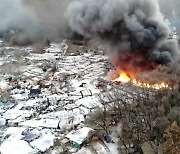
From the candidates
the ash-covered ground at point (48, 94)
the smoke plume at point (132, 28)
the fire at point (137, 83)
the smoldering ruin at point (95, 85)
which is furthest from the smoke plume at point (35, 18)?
the fire at point (137, 83)

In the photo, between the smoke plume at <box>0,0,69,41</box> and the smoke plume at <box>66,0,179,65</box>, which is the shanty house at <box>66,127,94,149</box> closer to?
the smoke plume at <box>66,0,179,65</box>

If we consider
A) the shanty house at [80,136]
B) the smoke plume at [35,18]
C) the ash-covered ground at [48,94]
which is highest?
the smoke plume at [35,18]

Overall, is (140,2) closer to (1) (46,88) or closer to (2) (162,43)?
(2) (162,43)

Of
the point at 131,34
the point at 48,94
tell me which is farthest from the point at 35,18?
the point at 48,94

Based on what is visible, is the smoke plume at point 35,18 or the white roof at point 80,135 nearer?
the white roof at point 80,135

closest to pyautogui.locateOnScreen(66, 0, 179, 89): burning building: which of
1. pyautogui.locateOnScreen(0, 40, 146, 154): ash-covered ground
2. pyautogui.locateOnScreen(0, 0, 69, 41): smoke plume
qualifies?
pyautogui.locateOnScreen(0, 40, 146, 154): ash-covered ground

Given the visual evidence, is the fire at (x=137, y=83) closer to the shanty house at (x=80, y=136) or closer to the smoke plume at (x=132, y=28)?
the smoke plume at (x=132, y=28)
